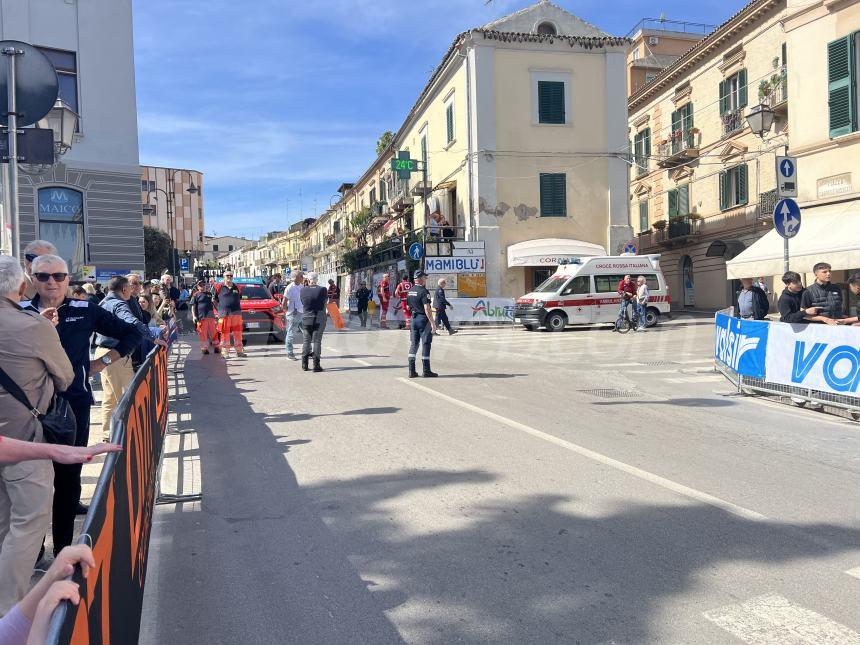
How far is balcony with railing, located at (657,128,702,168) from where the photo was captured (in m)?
31.0

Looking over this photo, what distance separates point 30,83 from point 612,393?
809 centimetres

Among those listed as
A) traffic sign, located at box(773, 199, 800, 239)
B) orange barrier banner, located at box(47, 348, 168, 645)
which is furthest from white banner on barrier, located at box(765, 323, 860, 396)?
orange barrier banner, located at box(47, 348, 168, 645)

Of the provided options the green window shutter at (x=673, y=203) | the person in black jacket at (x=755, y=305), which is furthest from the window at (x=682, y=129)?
the person in black jacket at (x=755, y=305)

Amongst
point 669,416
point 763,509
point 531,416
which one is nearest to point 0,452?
point 763,509

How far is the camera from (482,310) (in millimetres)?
25328

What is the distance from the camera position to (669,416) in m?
8.19

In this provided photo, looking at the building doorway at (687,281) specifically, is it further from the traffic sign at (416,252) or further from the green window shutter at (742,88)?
the traffic sign at (416,252)

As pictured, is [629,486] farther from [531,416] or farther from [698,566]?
[531,416]

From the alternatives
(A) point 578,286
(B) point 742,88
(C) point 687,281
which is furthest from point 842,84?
(C) point 687,281

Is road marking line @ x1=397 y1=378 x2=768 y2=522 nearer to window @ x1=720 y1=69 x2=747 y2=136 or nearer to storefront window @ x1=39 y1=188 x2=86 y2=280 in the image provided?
storefront window @ x1=39 y1=188 x2=86 y2=280

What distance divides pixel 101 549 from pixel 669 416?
7.23m

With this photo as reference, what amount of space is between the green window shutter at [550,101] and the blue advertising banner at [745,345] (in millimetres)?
19117

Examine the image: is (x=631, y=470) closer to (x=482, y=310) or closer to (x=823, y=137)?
(x=823, y=137)

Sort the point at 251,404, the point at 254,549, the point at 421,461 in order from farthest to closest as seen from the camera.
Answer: the point at 251,404 → the point at 421,461 → the point at 254,549
